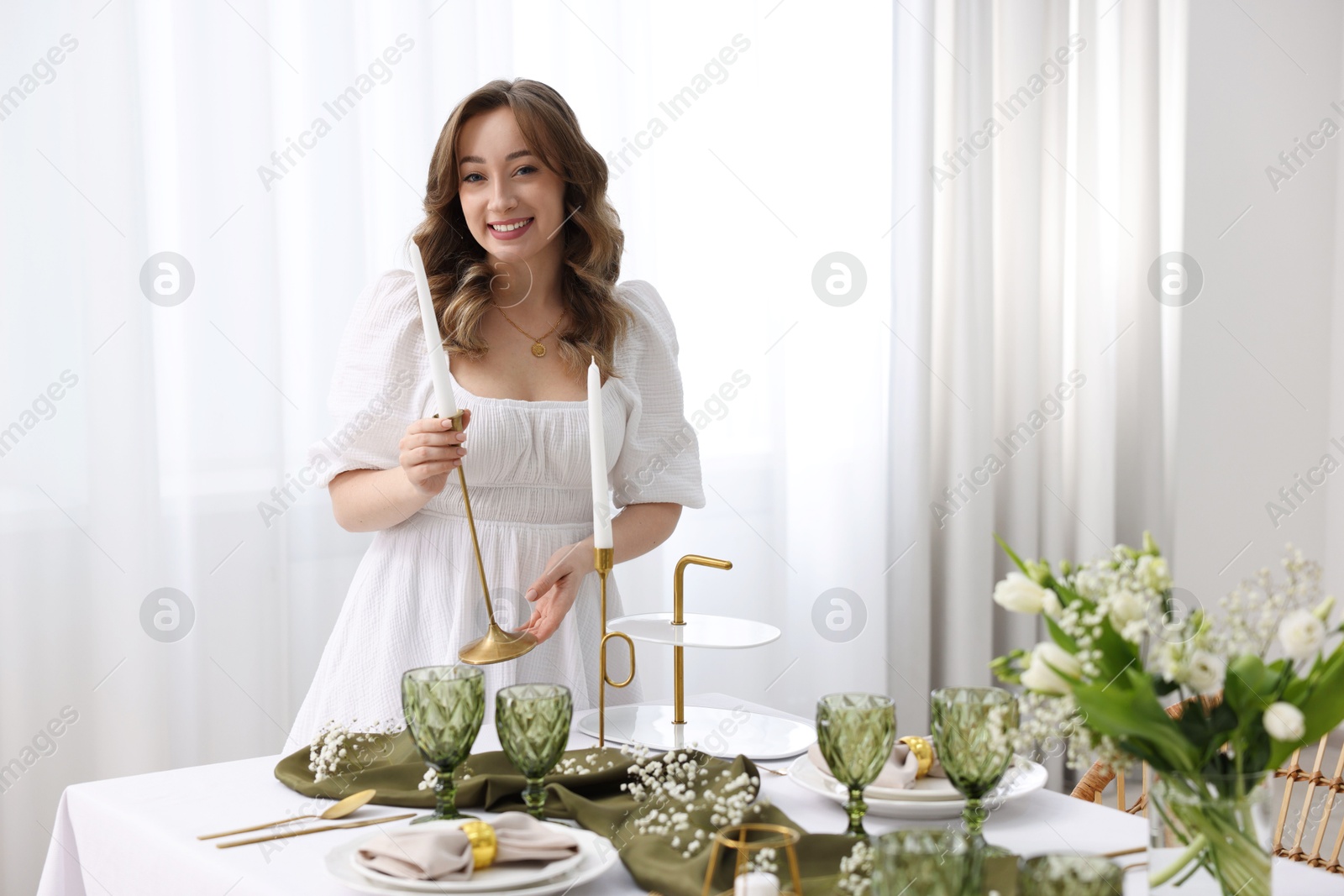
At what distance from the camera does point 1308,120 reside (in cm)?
426

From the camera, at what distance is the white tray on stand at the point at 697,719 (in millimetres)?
1423

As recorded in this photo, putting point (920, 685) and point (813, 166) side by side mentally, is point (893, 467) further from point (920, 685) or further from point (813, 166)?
point (813, 166)

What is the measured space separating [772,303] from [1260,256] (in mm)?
2017

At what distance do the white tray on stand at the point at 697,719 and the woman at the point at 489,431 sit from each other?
0.23 m

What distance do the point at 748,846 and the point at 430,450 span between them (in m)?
0.87

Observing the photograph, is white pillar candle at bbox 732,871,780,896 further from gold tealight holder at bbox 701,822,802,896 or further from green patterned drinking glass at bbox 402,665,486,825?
green patterned drinking glass at bbox 402,665,486,825

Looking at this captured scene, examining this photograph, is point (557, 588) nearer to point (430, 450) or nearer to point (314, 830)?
point (430, 450)

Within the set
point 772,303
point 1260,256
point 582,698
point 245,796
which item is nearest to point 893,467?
point 772,303

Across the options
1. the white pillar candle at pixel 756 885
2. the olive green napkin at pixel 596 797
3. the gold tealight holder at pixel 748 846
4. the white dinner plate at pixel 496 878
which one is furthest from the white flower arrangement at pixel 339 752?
the white pillar candle at pixel 756 885

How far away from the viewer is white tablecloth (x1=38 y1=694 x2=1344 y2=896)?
108 cm

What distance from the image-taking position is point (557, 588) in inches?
69.7

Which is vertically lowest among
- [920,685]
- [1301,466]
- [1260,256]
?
[920,685]

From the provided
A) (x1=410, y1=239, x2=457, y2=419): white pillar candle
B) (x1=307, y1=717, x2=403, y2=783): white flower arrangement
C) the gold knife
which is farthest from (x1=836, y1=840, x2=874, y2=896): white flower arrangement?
(x1=410, y1=239, x2=457, y2=419): white pillar candle

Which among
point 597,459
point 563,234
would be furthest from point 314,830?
point 563,234
